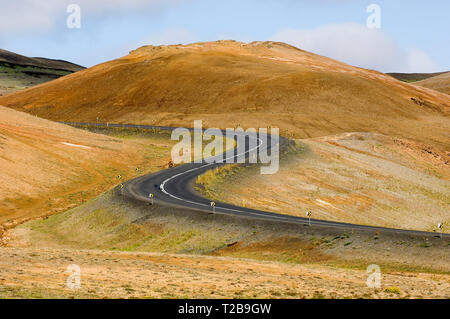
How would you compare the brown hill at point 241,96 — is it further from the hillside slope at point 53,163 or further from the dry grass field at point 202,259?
the dry grass field at point 202,259

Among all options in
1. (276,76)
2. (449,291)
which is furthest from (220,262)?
(276,76)

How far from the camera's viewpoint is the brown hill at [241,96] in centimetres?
11425

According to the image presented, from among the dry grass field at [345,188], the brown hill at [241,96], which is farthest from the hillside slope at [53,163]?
the brown hill at [241,96]

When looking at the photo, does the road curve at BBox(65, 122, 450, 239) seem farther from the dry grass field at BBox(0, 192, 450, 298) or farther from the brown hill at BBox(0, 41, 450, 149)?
the brown hill at BBox(0, 41, 450, 149)

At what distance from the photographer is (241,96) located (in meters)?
129

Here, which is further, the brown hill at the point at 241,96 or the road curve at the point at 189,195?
the brown hill at the point at 241,96

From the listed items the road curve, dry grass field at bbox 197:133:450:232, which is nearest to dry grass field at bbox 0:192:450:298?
the road curve

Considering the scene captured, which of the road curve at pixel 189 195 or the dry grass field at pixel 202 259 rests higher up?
the road curve at pixel 189 195

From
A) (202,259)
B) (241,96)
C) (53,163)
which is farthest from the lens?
(241,96)

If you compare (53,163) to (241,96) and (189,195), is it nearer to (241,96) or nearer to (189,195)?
(189,195)

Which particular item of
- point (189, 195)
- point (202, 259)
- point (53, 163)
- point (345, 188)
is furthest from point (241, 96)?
point (202, 259)

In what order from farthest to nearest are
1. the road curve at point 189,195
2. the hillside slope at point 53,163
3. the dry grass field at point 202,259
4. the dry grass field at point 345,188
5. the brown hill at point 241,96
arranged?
the brown hill at point 241,96
the hillside slope at point 53,163
the dry grass field at point 345,188
the road curve at point 189,195
the dry grass field at point 202,259
